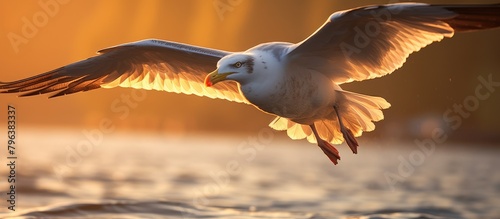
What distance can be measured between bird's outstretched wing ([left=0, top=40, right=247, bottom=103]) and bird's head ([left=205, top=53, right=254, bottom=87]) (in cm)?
113

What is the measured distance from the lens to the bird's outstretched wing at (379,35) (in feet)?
20.4

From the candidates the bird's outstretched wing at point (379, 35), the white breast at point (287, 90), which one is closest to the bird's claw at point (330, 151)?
the white breast at point (287, 90)

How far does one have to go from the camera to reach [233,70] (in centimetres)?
611

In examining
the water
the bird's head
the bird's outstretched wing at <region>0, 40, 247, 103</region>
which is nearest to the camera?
the bird's head

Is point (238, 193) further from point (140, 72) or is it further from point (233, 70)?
point (233, 70)

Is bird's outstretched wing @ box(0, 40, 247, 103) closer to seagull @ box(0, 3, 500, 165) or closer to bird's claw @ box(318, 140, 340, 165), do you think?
seagull @ box(0, 3, 500, 165)

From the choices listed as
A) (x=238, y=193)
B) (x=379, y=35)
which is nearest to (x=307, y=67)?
(x=379, y=35)

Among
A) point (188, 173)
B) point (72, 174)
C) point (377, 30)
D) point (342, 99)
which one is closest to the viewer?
point (377, 30)

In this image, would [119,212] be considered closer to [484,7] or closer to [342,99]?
[342,99]

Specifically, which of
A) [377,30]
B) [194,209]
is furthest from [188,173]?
[377,30]

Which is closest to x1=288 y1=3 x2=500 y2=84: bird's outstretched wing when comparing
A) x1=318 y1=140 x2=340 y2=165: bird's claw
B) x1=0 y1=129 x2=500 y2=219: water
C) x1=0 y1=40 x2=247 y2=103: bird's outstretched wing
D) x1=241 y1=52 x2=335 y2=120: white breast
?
x1=241 y1=52 x2=335 y2=120: white breast

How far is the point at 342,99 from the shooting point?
24.1 feet

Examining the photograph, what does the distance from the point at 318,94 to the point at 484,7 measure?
1.53m

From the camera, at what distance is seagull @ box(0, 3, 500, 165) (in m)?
6.26
